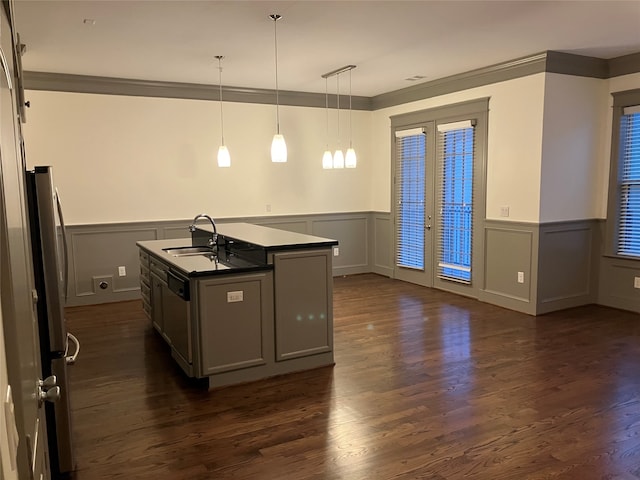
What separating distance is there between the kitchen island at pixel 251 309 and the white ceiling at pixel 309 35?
175 centimetres

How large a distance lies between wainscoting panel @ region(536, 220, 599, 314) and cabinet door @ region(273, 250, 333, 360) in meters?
2.69

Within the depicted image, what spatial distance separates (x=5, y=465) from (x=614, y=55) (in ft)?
20.2

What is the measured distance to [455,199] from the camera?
6281 millimetres

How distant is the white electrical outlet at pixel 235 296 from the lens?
356 cm

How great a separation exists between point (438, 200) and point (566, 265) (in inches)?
68.6

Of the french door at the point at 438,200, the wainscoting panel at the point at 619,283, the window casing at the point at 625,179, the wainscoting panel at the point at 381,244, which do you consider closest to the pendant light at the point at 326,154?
the french door at the point at 438,200

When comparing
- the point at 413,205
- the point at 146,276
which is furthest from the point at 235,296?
the point at 413,205

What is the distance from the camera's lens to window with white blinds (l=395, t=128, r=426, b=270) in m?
6.82

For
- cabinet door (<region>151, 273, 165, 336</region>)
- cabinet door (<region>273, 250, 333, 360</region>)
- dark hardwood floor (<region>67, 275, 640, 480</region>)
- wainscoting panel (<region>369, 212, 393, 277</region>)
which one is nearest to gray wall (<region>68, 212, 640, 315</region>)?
dark hardwood floor (<region>67, 275, 640, 480</region>)

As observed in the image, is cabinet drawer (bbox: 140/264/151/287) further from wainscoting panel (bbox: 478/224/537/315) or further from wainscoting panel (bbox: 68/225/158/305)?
wainscoting panel (bbox: 478/224/537/315)

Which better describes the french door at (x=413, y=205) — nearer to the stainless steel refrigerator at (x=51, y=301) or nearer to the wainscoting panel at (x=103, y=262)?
the wainscoting panel at (x=103, y=262)

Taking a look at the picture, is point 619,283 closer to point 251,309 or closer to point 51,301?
point 251,309

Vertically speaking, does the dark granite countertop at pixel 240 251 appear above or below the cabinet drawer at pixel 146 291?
above

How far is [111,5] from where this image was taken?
3.53 m
